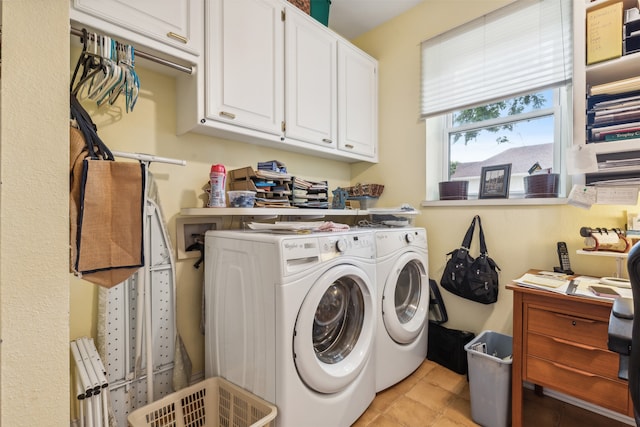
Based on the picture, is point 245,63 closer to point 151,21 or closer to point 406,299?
point 151,21

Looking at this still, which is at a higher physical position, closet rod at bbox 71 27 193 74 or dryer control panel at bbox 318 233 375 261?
closet rod at bbox 71 27 193 74

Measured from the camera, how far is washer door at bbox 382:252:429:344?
183 centimetres

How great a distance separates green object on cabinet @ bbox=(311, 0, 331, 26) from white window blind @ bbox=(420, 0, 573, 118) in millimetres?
830

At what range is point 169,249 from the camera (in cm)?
158

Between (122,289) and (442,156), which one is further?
(442,156)

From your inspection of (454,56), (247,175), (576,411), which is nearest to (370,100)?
(454,56)

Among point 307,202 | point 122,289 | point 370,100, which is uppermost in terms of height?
point 370,100

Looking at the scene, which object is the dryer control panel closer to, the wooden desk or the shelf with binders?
the wooden desk

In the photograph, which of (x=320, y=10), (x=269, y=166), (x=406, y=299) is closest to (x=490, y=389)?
(x=406, y=299)

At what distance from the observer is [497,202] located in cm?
207

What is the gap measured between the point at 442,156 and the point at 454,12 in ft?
3.52

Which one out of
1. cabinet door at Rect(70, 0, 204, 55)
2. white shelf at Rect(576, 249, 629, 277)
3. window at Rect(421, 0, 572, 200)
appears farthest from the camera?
window at Rect(421, 0, 572, 200)

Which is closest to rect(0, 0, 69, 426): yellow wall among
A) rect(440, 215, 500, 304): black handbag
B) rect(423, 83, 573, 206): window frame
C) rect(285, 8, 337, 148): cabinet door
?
rect(285, 8, 337, 148): cabinet door

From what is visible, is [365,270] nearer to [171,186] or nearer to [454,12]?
[171,186]
